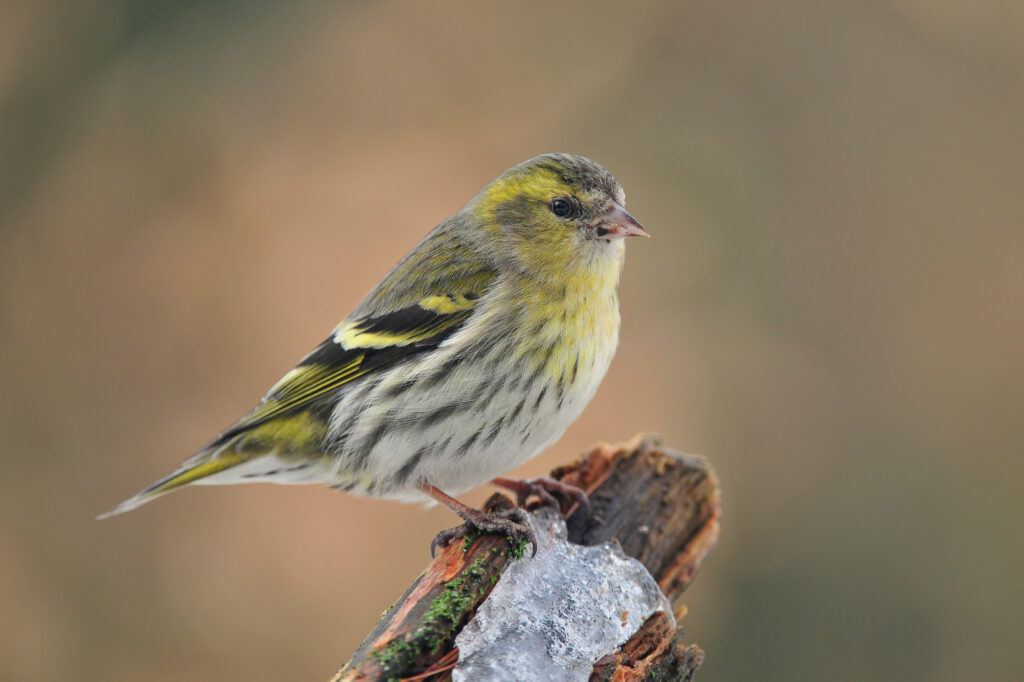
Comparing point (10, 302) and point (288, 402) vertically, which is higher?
point (288, 402)

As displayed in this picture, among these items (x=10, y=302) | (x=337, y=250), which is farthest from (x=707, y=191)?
(x=10, y=302)

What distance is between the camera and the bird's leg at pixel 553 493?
3843 millimetres

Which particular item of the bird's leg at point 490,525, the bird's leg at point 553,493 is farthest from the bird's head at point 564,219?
the bird's leg at point 490,525

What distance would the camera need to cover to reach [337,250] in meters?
6.93

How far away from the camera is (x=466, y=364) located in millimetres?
3643

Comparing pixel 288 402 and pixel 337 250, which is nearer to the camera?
pixel 288 402

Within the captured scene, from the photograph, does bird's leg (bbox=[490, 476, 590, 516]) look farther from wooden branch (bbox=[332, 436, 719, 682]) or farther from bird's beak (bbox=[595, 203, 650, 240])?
bird's beak (bbox=[595, 203, 650, 240])

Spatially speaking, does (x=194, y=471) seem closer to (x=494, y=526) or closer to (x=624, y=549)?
(x=494, y=526)

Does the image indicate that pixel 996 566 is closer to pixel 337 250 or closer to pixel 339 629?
pixel 339 629

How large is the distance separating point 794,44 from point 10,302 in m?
5.96

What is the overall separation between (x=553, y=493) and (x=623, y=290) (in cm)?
319

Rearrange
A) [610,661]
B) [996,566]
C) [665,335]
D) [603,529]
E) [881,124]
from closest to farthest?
[610,661]
[603,529]
[996,566]
[665,335]
[881,124]

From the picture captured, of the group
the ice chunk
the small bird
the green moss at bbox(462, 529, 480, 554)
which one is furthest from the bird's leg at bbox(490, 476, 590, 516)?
the green moss at bbox(462, 529, 480, 554)

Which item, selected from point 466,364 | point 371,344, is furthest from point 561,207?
point 371,344
